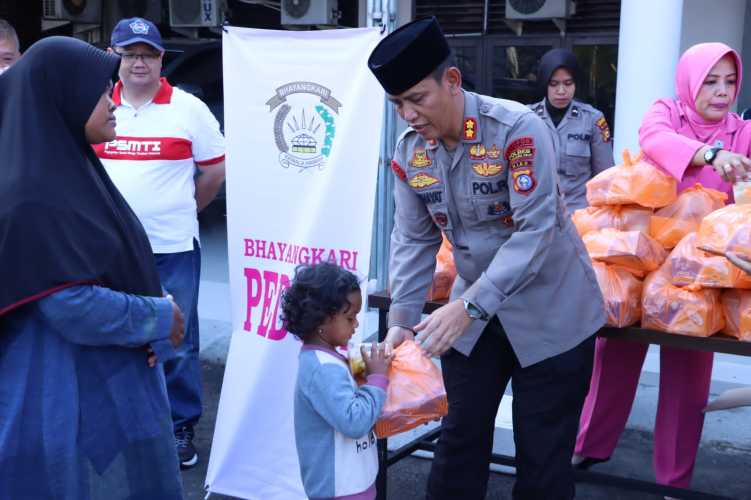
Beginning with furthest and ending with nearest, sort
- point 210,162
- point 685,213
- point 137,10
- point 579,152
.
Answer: point 137,10, point 579,152, point 210,162, point 685,213

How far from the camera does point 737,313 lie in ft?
9.30

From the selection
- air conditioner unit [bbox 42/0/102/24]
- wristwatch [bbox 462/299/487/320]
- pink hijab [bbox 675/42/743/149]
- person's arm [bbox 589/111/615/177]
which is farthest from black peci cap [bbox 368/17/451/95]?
air conditioner unit [bbox 42/0/102/24]

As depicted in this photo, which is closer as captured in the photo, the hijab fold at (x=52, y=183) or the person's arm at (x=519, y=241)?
the hijab fold at (x=52, y=183)

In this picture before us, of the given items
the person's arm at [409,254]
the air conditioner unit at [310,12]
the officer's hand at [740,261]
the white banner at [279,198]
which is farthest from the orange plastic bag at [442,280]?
the air conditioner unit at [310,12]

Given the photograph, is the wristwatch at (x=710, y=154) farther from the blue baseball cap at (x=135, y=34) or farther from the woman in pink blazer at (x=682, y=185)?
the blue baseball cap at (x=135, y=34)

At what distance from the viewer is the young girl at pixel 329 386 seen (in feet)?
7.80

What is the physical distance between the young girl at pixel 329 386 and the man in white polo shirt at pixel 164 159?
160 cm

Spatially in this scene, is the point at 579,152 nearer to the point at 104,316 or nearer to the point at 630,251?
the point at 630,251

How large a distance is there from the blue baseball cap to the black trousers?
2.07m

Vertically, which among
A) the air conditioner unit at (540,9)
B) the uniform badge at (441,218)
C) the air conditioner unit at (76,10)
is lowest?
the uniform badge at (441,218)

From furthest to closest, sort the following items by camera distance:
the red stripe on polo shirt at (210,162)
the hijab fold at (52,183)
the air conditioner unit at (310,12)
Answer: the air conditioner unit at (310,12) < the red stripe on polo shirt at (210,162) < the hijab fold at (52,183)

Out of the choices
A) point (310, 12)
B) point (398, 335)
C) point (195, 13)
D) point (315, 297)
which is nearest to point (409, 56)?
point (315, 297)

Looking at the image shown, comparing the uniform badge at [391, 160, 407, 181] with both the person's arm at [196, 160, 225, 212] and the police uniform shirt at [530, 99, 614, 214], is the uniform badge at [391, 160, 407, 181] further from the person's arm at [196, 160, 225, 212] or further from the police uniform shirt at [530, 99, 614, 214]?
the police uniform shirt at [530, 99, 614, 214]

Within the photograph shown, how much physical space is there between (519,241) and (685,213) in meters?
0.98
